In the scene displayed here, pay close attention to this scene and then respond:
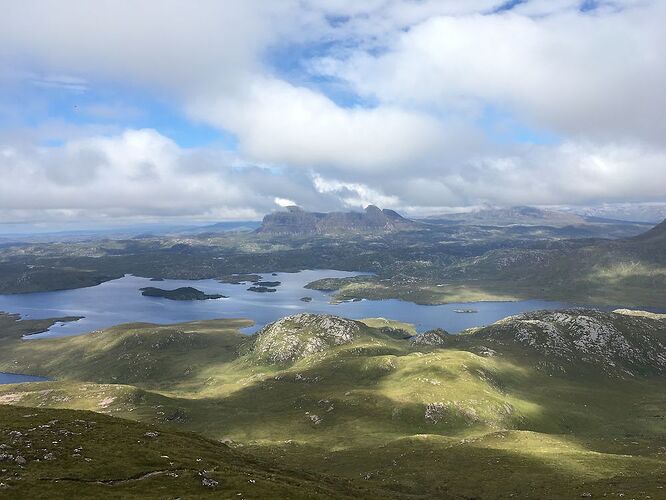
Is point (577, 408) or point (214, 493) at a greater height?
point (214, 493)

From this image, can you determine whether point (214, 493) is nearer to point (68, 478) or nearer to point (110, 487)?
point (110, 487)

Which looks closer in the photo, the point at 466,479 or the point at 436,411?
the point at 466,479

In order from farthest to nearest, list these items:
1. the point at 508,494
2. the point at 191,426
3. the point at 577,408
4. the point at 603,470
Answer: the point at 577,408, the point at 191,426, the point at 603,470, the point at 508,494

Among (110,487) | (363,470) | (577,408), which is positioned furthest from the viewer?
(577,408)

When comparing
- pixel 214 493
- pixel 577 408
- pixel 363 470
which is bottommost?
pixel 577 408

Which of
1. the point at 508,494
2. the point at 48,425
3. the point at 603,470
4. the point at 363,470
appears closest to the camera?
the point at 48,425

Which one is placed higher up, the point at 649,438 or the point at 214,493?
the point at 214,493

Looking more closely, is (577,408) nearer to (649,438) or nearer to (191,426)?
(649,438)

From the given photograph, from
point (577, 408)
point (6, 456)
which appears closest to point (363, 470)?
point (6, 456)

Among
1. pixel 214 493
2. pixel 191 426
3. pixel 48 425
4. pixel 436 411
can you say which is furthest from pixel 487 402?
pixel 48 425
